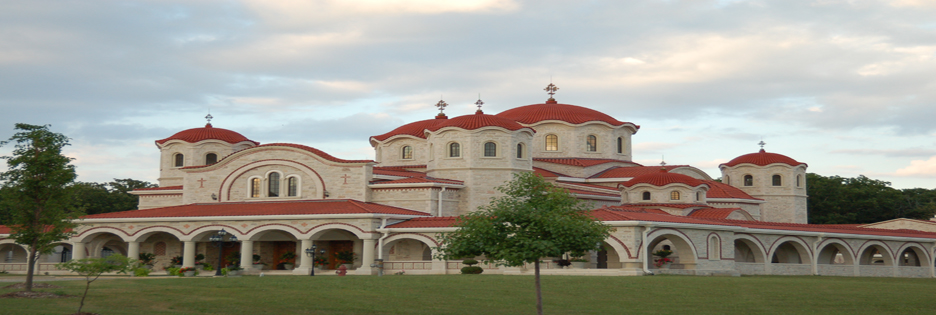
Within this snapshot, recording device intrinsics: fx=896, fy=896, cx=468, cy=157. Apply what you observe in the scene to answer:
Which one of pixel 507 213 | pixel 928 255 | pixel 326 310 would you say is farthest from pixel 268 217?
pixel 928 255

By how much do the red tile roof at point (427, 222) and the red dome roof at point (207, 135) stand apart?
1733cm

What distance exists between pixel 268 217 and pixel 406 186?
7.03 metres

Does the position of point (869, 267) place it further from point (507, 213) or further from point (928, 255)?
point (507, 213)

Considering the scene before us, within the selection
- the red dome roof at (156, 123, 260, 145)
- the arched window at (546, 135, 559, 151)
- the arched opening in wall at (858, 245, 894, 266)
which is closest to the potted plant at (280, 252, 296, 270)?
the red dome roof at (156, 123, 260, 145)

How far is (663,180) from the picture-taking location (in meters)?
48.3

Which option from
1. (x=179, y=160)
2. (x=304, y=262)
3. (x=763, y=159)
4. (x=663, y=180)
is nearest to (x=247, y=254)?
(x=304, y=262)

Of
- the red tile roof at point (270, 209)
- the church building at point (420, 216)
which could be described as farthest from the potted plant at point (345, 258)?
the red tile roof at point (270, 209)

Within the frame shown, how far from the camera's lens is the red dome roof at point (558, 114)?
5566cm

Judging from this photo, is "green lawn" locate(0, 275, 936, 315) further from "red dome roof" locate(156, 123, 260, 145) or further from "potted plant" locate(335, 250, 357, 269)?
"red dome roof" locate(156, 123, 260, 145)

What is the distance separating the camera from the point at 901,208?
276ft

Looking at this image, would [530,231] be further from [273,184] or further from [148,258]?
[148,258]

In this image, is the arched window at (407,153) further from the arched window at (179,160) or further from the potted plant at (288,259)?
the potted plant at (288,259)

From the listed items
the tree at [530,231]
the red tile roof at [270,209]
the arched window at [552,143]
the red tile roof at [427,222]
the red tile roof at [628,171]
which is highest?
the arched window at [552,143]

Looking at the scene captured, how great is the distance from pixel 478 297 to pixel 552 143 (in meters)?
30.8
